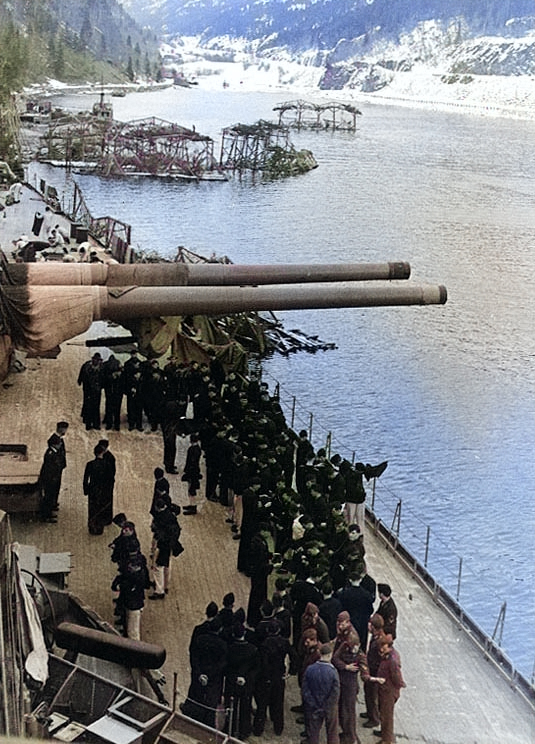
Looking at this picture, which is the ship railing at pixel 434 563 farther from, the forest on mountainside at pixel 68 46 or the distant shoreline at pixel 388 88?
the forest on mountainside at pixel 68 46

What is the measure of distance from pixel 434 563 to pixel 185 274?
551 cm

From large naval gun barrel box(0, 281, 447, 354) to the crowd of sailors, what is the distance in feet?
4.50

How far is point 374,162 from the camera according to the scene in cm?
2398

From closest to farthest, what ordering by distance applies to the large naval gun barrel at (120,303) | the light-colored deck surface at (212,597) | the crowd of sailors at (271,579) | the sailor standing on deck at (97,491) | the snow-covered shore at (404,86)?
1. the crowd of sailors at (271,579)
2. the large naval gun barrel at (120,303)
3. the light-colored deck surface at (212,597)
4. the sailor standing on deck at (97,491)
5. the snow-covered shore at (404,86)

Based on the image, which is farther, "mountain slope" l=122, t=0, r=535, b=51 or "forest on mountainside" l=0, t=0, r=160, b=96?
"mountain slope" l=122, t=0, r=535, b=51

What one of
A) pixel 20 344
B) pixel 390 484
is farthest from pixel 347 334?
pixel 20 344

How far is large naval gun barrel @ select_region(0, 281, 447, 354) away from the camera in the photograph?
23.2 feet

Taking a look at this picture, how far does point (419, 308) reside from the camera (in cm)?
2158

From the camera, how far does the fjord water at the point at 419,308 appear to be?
13.4 meters

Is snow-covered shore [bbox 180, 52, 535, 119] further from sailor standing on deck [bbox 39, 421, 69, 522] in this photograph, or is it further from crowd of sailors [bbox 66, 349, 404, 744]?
sailor standing on deck [bbox 39, 421, 69, 522]

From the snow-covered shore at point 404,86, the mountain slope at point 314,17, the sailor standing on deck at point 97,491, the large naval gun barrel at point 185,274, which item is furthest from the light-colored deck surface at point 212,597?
the mountain slope at point 314,17

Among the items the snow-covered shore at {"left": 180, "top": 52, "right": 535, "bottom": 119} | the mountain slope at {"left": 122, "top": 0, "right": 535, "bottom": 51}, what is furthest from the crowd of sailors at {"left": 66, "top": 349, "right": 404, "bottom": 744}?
the mountain slope at {"left": 122, "top": 0, "right": 535, "bottom": 51}

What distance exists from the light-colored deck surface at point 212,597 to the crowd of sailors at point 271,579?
0.19 meters

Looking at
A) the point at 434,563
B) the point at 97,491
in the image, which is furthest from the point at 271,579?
the point at 434,563
